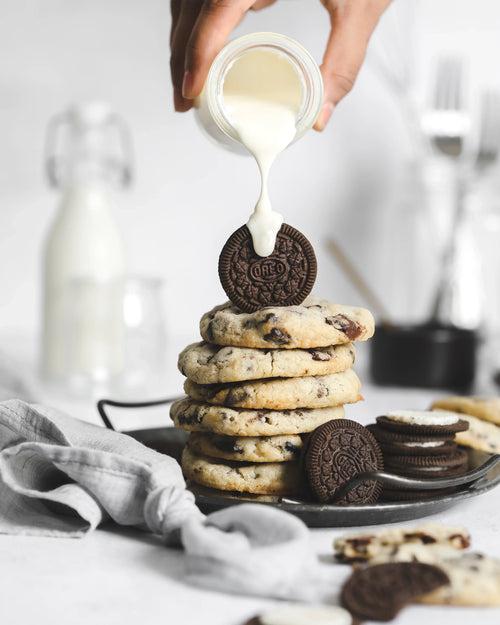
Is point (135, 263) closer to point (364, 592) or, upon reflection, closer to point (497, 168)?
point (497, 168)

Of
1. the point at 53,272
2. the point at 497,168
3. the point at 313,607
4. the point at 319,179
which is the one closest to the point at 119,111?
the point at 319,179

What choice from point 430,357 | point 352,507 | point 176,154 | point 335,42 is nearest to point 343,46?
point 335,42

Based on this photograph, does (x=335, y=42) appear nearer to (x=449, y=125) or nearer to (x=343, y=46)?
(x=343, y=46)

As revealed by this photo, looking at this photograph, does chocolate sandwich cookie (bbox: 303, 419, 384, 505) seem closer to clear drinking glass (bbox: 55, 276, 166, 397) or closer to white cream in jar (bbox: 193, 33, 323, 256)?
white cream in jar (bbox: 193, 33, 323, 256)

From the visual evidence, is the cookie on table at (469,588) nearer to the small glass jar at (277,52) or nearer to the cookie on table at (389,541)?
the cookie on table at (389,541)

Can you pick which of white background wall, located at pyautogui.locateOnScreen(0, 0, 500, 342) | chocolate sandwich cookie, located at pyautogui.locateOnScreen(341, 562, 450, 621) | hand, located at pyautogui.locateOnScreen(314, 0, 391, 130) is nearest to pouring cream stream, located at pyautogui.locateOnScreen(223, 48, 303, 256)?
hand, located at pyautogui.locateOnScreen(314, 0, 391, 130)
